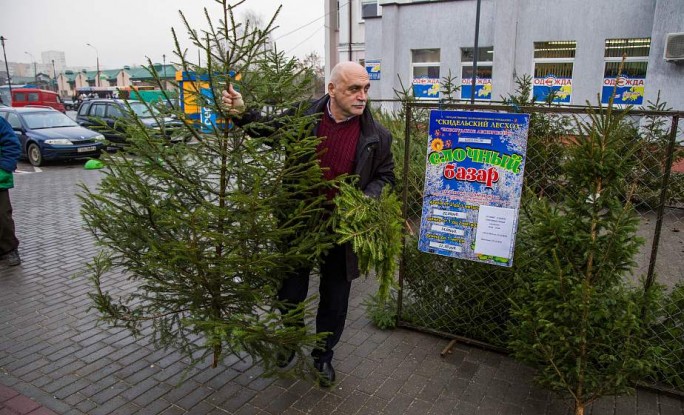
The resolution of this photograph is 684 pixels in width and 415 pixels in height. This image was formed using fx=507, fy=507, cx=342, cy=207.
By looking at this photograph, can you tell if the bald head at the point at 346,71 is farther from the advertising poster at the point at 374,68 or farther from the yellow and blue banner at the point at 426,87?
the advertising poster at the point at 374,68

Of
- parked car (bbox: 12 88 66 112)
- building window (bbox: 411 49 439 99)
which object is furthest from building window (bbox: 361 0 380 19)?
parked car (bbox: 12 88 66 112)

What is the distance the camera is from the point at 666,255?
6.21m

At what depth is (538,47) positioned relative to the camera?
57.0 ft

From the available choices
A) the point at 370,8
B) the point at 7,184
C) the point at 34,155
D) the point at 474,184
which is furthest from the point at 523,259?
the point at 370,8

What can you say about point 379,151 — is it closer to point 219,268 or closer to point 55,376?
point 219,268

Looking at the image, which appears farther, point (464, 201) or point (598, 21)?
point (598, 21)

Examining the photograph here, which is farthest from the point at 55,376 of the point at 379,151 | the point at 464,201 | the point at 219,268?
the point at 464,201

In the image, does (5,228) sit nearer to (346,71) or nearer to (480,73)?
(346,71)

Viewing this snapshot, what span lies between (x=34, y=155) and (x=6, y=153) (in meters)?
11.1

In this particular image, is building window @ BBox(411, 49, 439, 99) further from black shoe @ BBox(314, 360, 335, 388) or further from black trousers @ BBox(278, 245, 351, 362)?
black shoe @ BBox(314, 360, 335, 388)

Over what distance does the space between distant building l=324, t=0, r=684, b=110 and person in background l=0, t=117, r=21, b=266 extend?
8973 mm

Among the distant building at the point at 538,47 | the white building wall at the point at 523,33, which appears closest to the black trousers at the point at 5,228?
the distant building at the point at 538,47

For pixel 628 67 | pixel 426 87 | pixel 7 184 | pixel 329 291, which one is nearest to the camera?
pixel 329 291

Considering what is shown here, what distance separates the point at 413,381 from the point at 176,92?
2567 millimetres
